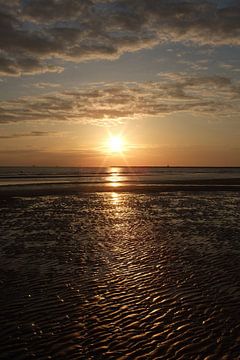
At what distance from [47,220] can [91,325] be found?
18712 millimetres

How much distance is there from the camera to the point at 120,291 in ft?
38.7

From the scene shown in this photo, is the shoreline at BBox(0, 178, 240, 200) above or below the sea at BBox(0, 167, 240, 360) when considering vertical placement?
above

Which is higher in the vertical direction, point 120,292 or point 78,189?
point 78,189

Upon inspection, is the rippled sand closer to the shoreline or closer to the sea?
the sea

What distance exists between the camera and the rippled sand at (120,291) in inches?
325

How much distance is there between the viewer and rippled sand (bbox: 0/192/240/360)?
8266mm

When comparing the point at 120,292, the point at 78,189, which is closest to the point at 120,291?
the point at 120,292

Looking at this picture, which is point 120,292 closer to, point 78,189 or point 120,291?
point 120,291

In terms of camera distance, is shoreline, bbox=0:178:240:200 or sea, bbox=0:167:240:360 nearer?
sea, bbox=0:167:240:360

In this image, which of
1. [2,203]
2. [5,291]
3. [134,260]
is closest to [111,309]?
[5,291]

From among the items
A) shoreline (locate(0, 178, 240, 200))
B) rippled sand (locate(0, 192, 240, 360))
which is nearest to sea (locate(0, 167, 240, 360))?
rippled sand (locate(0, 192, 240, 360))

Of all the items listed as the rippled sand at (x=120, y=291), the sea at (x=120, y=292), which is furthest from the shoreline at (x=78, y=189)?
the sea at (x=120, y=292)

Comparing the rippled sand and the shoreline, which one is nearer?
the rippled sand

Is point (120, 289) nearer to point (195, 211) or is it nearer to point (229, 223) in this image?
point (229, 223)
